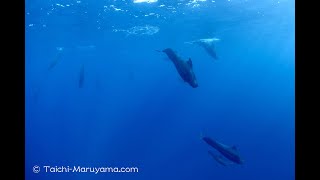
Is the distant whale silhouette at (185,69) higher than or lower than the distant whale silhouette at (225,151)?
higher

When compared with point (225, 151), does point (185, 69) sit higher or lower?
higher

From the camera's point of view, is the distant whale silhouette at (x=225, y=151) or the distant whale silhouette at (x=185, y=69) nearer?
the distant whale silhouette at (x=225, y=151)

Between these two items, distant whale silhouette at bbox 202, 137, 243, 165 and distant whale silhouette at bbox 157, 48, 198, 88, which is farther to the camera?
distant whale silhouette at bbox 157, 48, 198, 88

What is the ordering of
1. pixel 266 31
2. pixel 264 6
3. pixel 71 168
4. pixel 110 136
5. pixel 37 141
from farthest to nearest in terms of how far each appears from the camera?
pixel 266 31 → pixel 264 6 → pixel 110 136 → pixel 37 141 → pixel 71 168

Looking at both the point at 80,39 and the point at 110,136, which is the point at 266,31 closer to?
the point at 80,39

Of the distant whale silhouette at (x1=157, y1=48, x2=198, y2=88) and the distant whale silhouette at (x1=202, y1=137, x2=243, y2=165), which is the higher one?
the distant whale silhouette at (x1=157, y1=48, x2=198, y2=88)

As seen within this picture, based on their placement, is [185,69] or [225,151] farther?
[185,69]

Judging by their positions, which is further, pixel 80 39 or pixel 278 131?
pixel 80 39

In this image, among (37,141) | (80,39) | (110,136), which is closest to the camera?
(37,141)
